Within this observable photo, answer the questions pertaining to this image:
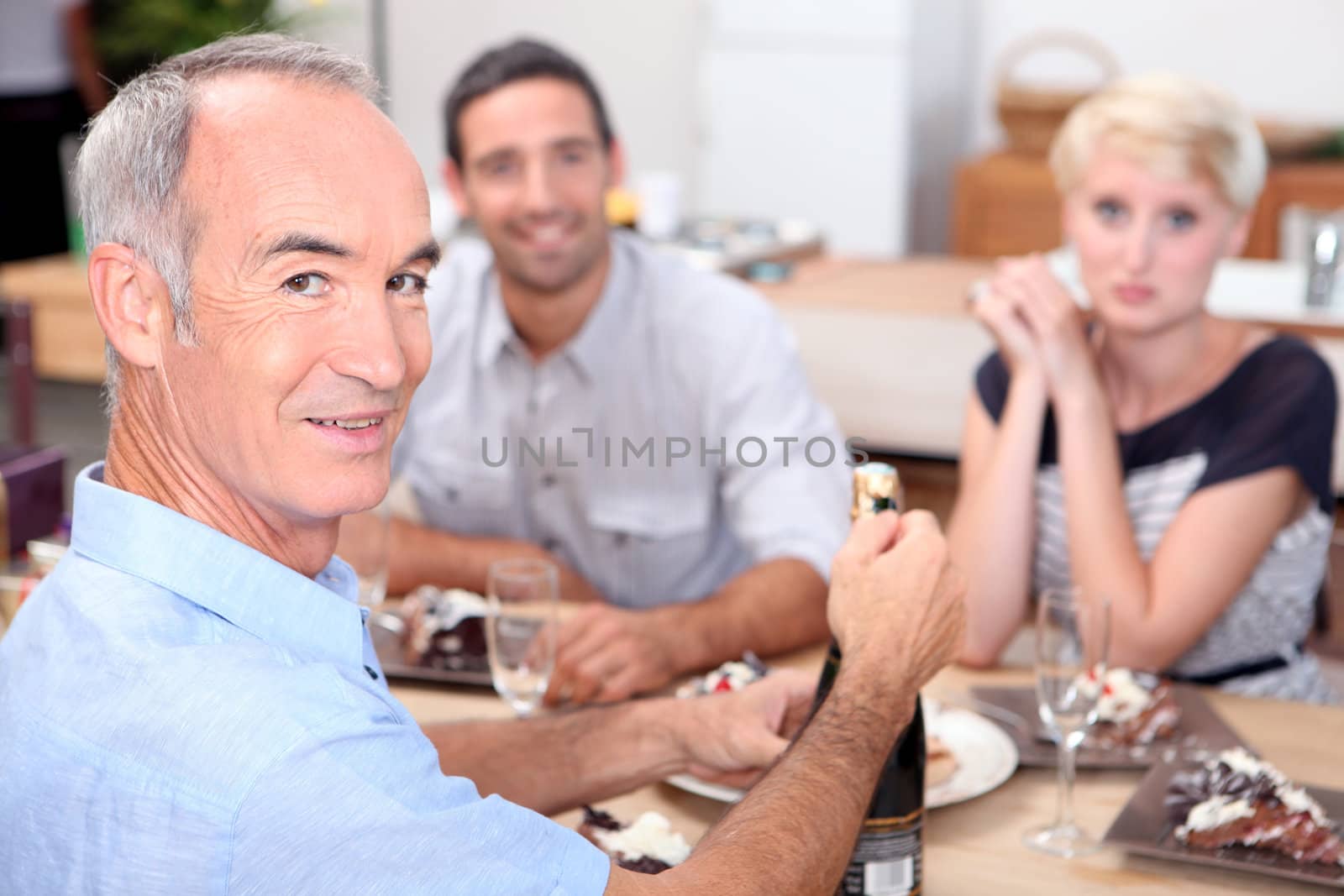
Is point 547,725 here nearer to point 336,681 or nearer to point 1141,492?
point 336,681

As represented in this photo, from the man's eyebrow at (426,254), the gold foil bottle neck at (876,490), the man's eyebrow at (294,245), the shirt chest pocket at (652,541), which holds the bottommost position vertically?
the shirt chest pocket at (652,541)

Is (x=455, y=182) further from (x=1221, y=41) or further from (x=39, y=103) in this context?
(x=39, y=103)

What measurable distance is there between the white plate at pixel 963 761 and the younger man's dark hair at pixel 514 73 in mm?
1167

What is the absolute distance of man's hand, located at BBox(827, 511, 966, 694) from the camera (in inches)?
44.6

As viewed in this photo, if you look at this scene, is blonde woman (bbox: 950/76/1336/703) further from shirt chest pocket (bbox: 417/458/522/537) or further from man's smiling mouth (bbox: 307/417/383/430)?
man's smiling mouth (bbox: 307/417/383/430)

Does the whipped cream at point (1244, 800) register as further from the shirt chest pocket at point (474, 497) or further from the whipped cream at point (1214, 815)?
the shirt chest pocket at point (474, 497)

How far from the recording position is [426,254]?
3.12 ft

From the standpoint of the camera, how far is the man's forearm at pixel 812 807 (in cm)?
92

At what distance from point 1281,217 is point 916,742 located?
12.6ft

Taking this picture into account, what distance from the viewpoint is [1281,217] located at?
15.0 feet

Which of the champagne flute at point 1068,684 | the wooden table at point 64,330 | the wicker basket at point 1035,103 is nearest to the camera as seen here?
the champagne flute at point 1068,684

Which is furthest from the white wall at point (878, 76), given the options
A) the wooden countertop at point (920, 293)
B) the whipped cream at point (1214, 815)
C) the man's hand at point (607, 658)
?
the whipped cream at point (1214, 815)

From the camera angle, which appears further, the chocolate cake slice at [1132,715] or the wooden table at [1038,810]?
the chocolate cake slice at [1132,715]

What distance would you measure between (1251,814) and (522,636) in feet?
2.13
